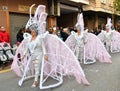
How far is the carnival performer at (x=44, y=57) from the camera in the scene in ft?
25.1

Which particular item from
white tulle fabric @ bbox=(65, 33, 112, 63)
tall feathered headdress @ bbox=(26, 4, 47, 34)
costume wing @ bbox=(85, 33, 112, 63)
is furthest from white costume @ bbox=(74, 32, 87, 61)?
tall feathered headdress @ bbox=(26, 4, 47, 34)

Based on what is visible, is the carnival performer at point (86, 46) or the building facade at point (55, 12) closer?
the carnival performer at point (86, 46)

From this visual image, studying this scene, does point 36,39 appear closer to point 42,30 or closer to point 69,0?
point 42,30

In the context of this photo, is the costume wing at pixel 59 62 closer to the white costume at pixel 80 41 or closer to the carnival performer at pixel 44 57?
the carnival performer at pixel 44 57

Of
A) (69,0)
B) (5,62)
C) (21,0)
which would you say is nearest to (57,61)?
(5,62)

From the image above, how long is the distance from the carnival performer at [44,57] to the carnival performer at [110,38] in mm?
7845

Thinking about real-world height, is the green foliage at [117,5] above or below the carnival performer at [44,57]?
above

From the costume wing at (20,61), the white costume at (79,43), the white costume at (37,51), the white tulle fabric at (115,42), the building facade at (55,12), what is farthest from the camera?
the white tulle fabric at (115,42)

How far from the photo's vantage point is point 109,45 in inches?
619

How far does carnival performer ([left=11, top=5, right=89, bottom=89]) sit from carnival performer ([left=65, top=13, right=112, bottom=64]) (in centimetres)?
342

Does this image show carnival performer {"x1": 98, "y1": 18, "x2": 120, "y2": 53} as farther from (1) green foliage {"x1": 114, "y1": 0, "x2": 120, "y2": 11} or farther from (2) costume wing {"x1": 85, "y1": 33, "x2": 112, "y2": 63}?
(1) green foliage {"x1": 114, "y1": 0, "x2": 120, "y2": 11}

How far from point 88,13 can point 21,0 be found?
12410mm

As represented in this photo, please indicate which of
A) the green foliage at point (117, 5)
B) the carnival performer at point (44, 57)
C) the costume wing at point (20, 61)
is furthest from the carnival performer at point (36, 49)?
the green foliage at point (117, 5)

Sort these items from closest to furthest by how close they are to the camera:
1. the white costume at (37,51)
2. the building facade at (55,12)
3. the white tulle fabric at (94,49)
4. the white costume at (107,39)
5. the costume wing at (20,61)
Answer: the white costume at (37,51), the costume wing at (20,61), the white tulle fabric at (94,49), the building facade at (55,12), the white costume at (107,39)
